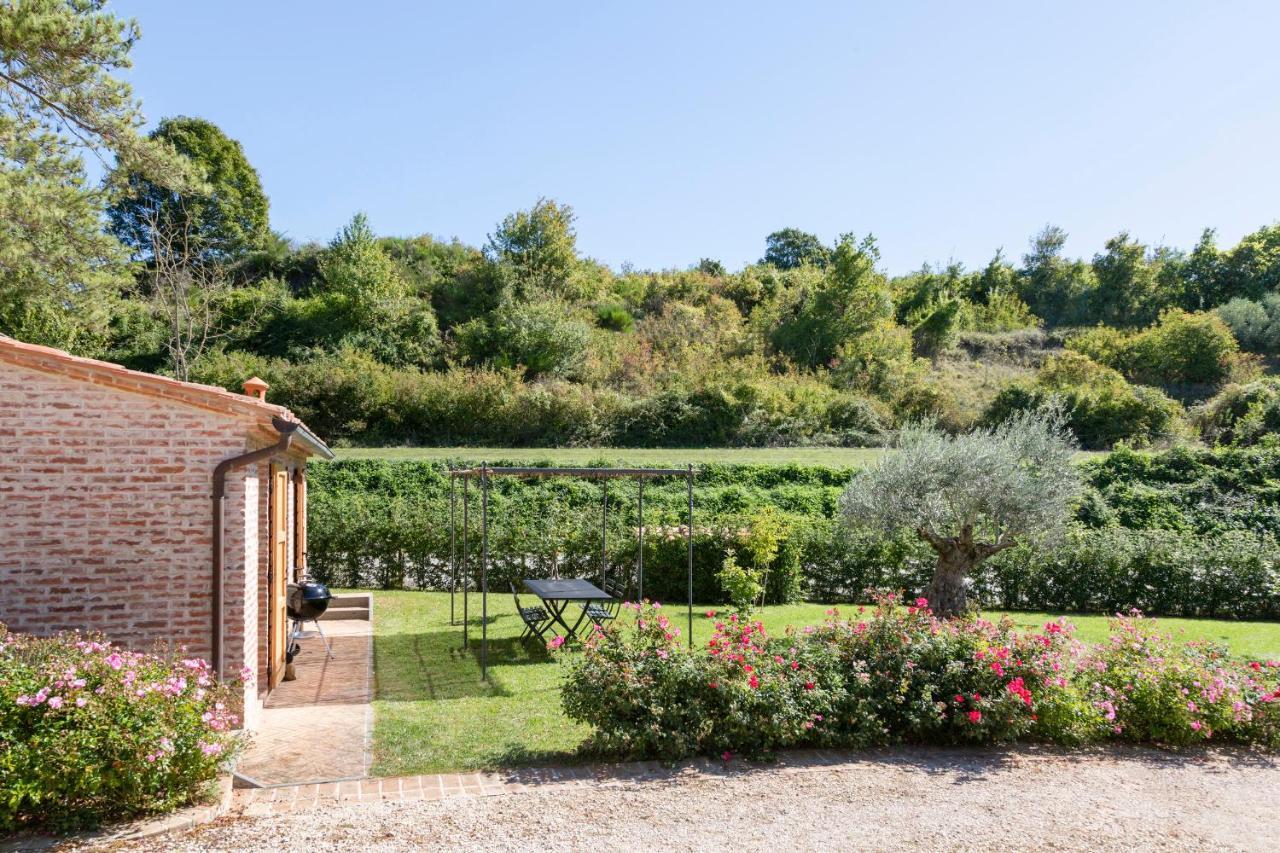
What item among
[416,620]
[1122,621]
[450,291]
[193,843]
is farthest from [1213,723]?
[450,291]

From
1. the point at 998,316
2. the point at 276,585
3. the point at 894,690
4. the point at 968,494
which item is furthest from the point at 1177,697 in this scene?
the point at 998,316

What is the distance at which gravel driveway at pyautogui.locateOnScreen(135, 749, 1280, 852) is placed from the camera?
14.5 ft

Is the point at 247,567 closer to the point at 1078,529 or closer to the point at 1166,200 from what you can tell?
the point at 1078,529

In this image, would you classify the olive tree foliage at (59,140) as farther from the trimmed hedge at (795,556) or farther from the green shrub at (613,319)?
the green shrub at (613,319)

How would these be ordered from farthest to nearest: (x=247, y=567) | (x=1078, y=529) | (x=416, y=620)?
1. (x=1078, y=529)
2. (x=416, y=620)
3. (x=247, y=567)

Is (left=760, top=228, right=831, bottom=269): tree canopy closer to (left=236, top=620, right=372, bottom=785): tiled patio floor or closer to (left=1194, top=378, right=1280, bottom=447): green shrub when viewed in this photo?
(left=1194, top=378, right=1280, bottom=447): green shrub

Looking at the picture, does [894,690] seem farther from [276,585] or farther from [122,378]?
[122,378]

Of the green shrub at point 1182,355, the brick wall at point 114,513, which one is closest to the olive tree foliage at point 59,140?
the brick wall at point 114,513

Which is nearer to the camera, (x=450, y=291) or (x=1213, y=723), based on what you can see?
(x=1213, y=723)

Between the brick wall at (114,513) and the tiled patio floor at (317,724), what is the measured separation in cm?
76

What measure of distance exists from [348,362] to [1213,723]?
81.8 feet

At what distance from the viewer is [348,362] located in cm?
2639

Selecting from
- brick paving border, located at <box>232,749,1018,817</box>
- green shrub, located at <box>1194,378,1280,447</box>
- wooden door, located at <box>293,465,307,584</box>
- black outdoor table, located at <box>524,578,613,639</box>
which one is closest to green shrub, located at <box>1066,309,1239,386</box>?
green shrub, located at <box>1194,378,1280,447</box>

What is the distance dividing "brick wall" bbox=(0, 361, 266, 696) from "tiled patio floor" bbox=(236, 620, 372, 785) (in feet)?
2.48
